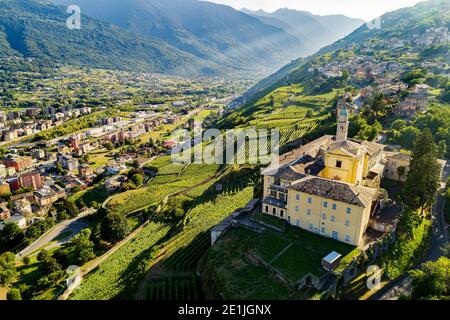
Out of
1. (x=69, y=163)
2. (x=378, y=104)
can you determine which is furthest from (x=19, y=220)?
(x=378, y=104)

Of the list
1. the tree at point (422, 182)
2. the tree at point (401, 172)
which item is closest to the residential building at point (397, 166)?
the tree at point (401, 172)

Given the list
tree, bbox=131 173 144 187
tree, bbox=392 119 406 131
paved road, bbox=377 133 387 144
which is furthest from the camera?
tree, bbox=131 173 144 187

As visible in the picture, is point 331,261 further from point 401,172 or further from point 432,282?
point 401,172

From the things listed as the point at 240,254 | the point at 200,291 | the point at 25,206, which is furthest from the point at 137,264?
the point at 25,206

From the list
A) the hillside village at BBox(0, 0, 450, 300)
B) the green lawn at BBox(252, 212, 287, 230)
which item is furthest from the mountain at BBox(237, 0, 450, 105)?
the green lawn at BBox(252, 212, 287, 230)

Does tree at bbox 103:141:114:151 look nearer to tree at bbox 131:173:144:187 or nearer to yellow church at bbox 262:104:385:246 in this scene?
tree at bbox 131:173:144:187

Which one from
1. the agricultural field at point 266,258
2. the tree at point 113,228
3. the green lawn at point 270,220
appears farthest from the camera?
the tree at point 113,228

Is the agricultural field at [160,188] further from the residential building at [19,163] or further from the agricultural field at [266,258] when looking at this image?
the residential building at [19,163]
